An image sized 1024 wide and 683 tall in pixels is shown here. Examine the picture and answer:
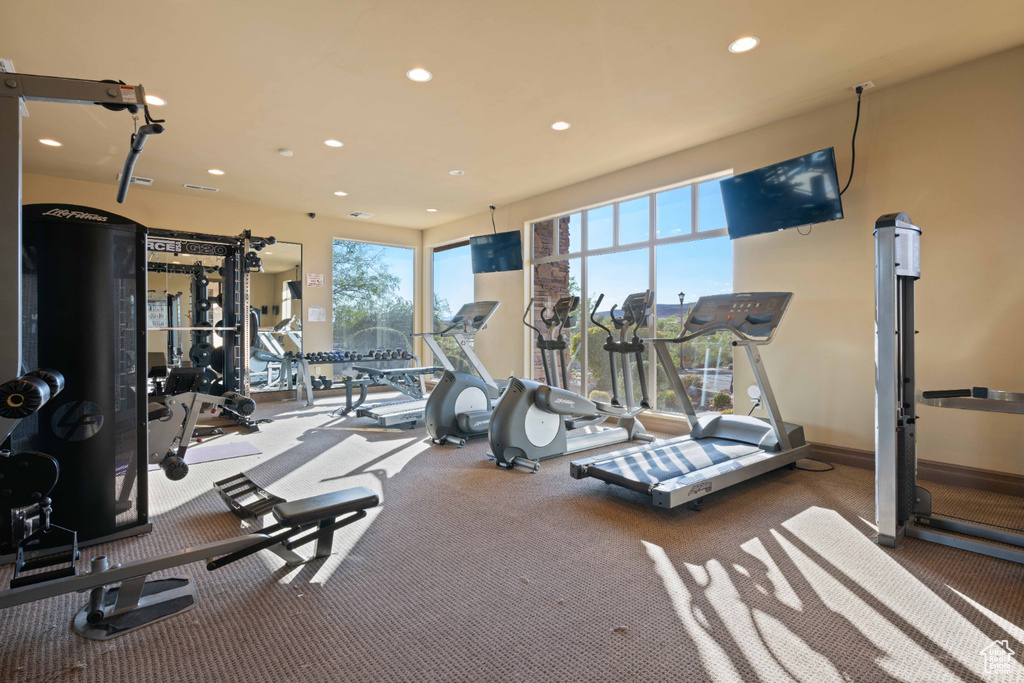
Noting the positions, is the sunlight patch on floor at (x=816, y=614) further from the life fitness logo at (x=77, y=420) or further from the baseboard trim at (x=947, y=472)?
the life fitness logo at (x=77, y=420)

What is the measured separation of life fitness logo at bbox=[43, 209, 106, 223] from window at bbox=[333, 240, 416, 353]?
19.1ft

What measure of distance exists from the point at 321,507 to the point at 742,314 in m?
2.97

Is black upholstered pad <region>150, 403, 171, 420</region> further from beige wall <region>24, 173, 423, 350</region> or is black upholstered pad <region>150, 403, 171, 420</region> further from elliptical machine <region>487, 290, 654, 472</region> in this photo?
beige wall <region>24, 173, 423, 350</region>

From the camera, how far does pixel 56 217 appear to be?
2348mm

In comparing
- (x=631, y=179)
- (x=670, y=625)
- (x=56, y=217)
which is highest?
(x=631, y=179)

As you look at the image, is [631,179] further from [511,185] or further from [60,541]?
[60,541]

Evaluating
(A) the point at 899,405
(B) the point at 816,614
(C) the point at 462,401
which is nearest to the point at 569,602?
(B) the point at 816,614

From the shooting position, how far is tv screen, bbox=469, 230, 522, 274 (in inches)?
277

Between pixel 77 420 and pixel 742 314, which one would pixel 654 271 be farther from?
pixel 77 420

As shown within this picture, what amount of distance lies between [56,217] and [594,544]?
3011 millimetres

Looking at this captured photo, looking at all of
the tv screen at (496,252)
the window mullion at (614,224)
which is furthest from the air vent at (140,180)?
the window mullion at (614,224)

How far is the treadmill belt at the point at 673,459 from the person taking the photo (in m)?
3.22

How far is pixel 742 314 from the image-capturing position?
141 inches

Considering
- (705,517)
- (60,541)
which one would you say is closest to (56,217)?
(60,541)
